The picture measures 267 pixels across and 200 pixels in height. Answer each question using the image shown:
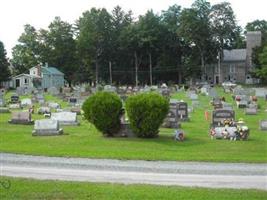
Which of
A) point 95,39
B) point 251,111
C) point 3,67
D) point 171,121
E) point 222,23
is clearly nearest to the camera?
point 171,121

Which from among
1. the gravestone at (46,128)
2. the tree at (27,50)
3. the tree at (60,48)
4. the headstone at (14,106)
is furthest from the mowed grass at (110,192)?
the tree at (27,50)

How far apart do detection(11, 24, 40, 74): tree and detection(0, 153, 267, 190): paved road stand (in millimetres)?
89540

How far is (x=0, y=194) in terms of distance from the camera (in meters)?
10.5

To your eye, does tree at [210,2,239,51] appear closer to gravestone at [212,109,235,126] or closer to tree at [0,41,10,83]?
tree at [0,41,10,83]

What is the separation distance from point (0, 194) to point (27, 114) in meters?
17.4

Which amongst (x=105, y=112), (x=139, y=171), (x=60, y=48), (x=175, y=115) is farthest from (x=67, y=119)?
(x=60, y=48)

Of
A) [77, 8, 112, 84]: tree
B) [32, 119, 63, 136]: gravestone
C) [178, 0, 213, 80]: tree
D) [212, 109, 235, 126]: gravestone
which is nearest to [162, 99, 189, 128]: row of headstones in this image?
[212, 109, 235, 126]: gravestone

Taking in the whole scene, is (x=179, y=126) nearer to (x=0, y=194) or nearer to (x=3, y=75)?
(x=0, y=194)

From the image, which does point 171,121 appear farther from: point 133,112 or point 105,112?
point 105,112

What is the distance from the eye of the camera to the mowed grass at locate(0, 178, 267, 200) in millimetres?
10461

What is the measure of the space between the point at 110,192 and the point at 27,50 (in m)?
96.6

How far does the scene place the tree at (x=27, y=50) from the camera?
10462cm

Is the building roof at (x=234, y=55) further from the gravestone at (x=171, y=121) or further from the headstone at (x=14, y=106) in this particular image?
the gravestone at (x=171, y=121)

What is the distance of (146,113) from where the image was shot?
71.0ft
